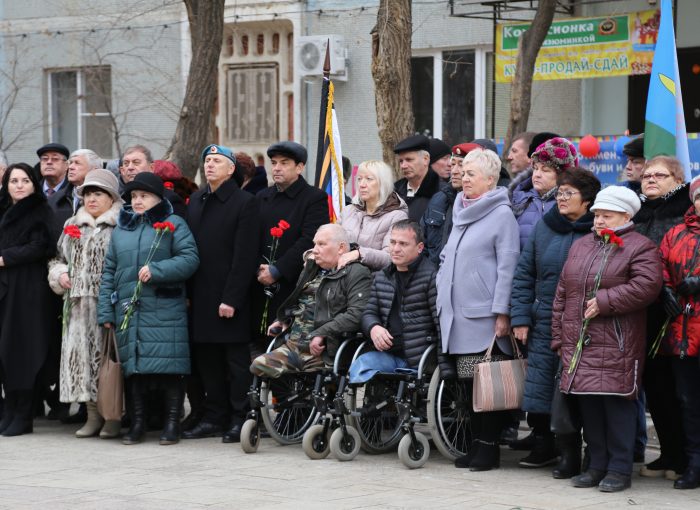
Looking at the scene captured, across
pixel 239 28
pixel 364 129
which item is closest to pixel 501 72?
pixel 364 129

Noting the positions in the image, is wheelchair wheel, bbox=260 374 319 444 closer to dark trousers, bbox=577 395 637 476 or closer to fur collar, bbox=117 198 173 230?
fur collar, bbox=117 198 173 230

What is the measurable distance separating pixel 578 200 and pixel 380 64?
13.8 ft

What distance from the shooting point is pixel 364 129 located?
19125 millimetres

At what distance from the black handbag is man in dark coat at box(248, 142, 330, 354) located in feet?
8.32

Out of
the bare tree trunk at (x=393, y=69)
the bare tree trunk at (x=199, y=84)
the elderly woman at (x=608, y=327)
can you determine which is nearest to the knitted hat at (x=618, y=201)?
the elderly woman at (x=608, y=327)

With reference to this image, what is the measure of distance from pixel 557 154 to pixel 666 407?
172cm

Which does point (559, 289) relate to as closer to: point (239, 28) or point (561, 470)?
point (561, 470)

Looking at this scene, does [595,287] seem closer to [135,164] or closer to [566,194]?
[566,194]

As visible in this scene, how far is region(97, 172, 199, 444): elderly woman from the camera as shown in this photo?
9773 millimetres

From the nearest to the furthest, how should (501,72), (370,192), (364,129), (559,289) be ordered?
(559,289) → (370,192) → (501,72) → (364,129)

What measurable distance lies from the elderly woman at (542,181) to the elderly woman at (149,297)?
248cm

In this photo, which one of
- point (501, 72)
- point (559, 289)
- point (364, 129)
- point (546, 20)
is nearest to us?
point (559, 289)

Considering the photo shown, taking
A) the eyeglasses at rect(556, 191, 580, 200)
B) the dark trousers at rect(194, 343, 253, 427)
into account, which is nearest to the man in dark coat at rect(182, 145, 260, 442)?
the dark trousers at rect(194, 343, 253, 427)

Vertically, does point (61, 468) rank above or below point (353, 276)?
below
